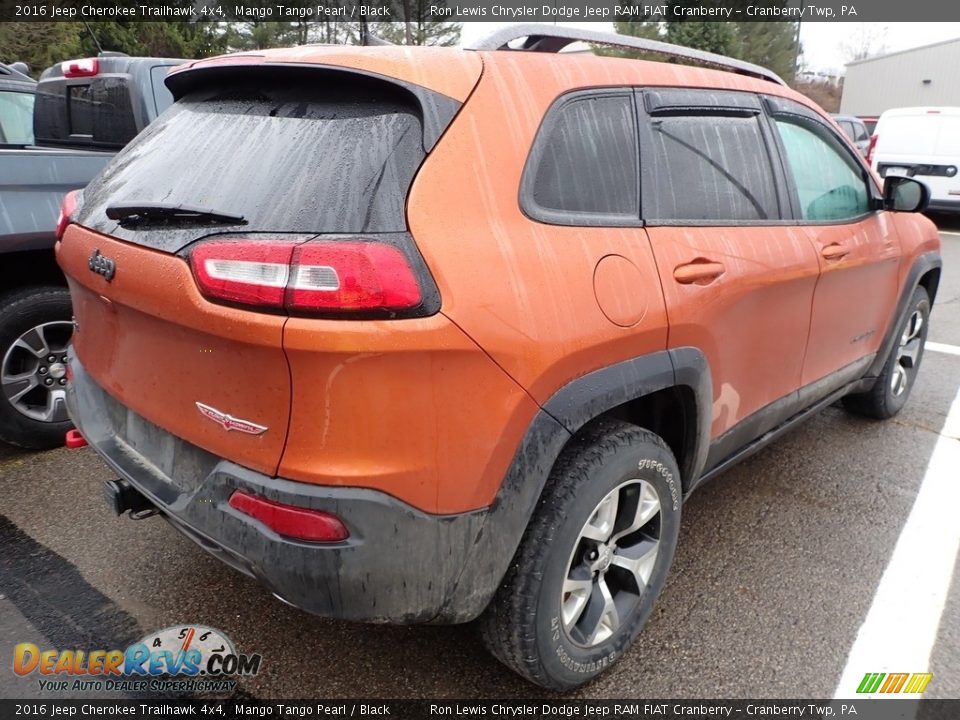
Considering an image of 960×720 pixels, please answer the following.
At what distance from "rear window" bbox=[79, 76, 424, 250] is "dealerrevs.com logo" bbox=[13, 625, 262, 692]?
52.4 inches

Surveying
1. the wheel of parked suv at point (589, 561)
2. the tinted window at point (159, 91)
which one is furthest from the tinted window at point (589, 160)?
the tinted window at point (159, 91)

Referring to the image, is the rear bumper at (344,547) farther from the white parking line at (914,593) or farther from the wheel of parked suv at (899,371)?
the wheel of parked suv at (899,371)

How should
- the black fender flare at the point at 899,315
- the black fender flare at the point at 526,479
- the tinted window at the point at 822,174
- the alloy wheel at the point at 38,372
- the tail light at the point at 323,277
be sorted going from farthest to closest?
the black fender flare at the point at 899,315
the alloy wheel at the point at 38,372
the tinted window at the point at 822,174
the black fender flare at the point at 526,479
the tail light at the point at 323,277

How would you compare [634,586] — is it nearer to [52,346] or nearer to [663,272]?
[663,272]

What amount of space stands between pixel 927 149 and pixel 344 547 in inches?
549

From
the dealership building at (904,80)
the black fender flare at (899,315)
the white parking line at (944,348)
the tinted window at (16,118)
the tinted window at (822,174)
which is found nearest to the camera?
the tinted window at (822,174)

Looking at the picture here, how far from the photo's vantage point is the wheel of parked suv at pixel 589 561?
6.14 ft

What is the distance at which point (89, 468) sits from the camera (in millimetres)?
3408

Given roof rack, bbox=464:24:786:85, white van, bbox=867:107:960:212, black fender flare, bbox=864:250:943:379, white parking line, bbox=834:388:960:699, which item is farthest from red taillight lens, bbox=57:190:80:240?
white van, bbox=867:107:960:212

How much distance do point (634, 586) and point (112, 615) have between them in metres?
1.78

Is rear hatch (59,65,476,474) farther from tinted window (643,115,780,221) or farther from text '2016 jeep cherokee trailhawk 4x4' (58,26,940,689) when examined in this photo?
tinted window (643,115,780,221)

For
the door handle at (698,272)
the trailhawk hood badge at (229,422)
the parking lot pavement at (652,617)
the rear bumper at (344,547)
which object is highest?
the door handle at (698,272)

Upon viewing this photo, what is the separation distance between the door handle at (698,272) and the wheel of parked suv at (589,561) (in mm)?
486

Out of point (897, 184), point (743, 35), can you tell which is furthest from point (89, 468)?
point (743, 35)
